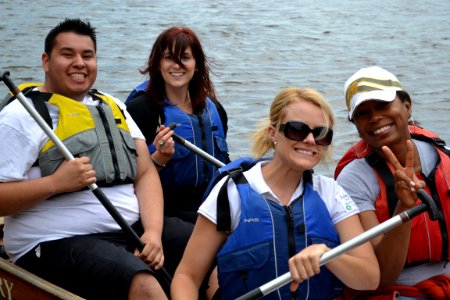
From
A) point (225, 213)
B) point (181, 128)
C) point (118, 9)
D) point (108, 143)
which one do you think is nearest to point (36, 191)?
point (108, 143)

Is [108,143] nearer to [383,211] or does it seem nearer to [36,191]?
[36,191]

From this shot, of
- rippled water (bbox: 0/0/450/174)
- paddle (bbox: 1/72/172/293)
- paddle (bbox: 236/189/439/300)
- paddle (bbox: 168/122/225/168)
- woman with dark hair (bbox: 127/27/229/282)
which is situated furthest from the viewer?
rippled water (bbox: 0/0/450/174)

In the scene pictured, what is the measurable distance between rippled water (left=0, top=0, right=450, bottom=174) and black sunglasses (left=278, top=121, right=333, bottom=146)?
5567mm

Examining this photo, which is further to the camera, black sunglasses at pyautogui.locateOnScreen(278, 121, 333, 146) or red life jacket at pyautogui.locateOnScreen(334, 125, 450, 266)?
red life jacket at pyautogui.locateOnScreen(334, 125, 450, 266)

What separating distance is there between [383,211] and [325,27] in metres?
13.4

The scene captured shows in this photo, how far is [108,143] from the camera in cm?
354

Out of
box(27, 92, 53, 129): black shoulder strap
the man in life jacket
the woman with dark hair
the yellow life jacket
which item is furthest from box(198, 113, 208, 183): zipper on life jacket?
box(27, 92, 53, 129): black shoulder strap

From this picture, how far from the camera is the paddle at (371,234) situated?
106 inches

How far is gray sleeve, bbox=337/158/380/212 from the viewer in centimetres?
315

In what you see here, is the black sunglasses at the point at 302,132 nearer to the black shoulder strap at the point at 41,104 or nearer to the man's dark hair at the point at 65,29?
the black shoulder strap at the point at 41,104

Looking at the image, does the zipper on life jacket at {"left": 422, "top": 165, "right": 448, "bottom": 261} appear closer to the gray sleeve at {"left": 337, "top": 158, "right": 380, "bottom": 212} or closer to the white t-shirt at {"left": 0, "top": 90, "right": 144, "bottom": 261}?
the gray sleeve at {"left": 337, "top": 158, "right": 380, "bottom": 212}

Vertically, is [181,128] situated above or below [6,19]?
above

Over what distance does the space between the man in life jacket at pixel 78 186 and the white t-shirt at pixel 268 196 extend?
1.38 feet

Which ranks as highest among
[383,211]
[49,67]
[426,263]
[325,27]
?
[49,67]
